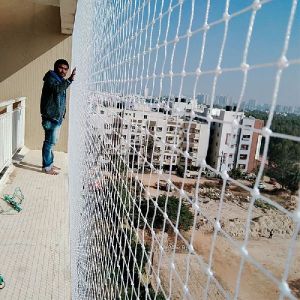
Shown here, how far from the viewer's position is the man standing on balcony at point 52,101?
362 centimetres

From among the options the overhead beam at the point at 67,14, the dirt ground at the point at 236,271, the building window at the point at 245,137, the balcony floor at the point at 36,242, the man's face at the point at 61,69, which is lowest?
the balcony floor at the point at 36,242

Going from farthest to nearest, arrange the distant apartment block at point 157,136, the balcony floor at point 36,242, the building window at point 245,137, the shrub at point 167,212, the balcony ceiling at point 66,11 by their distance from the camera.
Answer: the balcony ceiling at point 66,11, the balcony floor at point 36,242, the shrub at point 167,212, the distant apartment block at point 157,136, the building window at point 245,137

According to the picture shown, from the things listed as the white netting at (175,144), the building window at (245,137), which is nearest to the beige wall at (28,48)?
the white netting at (175,144)

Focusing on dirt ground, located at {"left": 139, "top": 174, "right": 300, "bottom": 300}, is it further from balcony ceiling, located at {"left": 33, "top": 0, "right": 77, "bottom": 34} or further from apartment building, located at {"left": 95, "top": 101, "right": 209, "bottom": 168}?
balcony ceiling, located at {"left": 33, "top": 0, "right": 77, "bottom": 34}

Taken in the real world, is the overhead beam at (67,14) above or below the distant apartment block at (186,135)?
above

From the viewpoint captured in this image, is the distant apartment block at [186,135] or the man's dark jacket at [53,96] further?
the man's dark jacket at [53,96]

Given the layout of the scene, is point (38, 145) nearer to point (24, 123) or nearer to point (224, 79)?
point (24, 123)

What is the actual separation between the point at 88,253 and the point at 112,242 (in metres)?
0.82

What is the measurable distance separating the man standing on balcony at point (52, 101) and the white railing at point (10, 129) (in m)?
0.35

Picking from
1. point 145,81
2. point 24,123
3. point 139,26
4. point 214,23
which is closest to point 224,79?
point 214,23

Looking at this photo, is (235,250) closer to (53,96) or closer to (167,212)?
(167,212)

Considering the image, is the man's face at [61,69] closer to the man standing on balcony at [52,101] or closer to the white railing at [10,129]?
the man standing on balcony at [52,101]

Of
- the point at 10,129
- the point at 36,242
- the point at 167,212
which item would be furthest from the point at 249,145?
the point at 10,129

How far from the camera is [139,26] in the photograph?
1.54 meters
